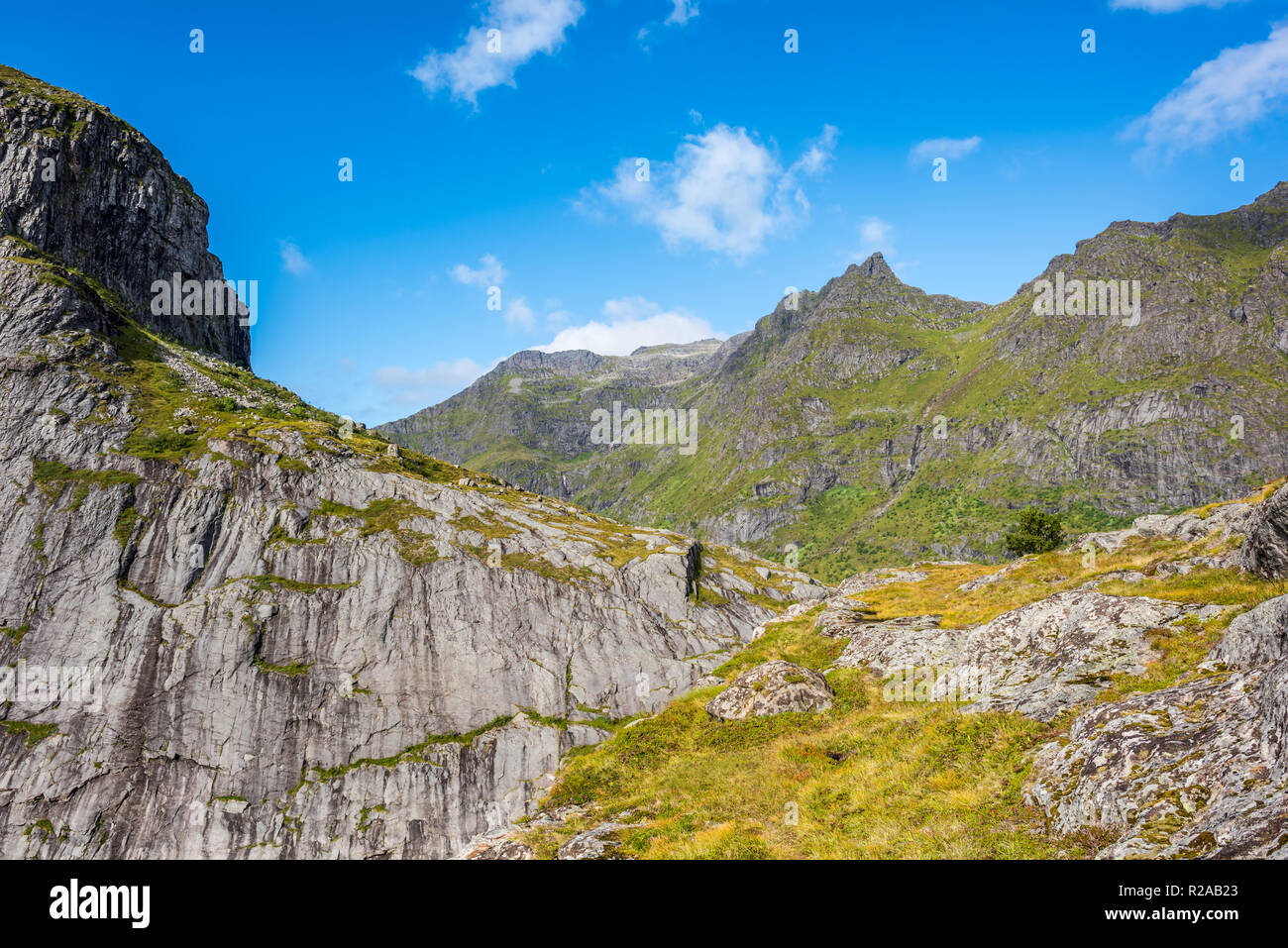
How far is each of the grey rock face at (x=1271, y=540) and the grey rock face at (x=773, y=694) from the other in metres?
17.0

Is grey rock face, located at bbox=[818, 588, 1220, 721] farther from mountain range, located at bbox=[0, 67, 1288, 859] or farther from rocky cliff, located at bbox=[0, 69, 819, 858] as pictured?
rocky cliff, located at bbox=[0, 69, 819, 858]

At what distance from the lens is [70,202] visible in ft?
375

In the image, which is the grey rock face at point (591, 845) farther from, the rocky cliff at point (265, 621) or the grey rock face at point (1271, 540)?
the rocky cliff at point (265, 621)

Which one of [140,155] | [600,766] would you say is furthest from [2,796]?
[140,155]

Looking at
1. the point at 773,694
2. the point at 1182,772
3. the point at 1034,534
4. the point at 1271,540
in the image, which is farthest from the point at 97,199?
the point at 1034,534

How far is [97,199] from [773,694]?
16770cm

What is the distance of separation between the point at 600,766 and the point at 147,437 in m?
91.4

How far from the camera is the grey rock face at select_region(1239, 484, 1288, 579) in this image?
2138cm

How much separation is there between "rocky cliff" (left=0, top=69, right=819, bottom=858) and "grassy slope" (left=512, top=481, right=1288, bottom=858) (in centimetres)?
4335

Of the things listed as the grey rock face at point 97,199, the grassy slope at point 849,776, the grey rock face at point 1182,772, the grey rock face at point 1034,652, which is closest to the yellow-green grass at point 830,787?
the grassy slope at point 849,776

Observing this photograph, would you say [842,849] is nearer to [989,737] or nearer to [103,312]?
[989,737]

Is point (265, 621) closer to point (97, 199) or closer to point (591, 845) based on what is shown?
point (591, 845)

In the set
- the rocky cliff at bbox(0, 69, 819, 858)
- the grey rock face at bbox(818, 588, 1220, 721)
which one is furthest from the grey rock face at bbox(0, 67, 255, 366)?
the grey rock face at bbox(818, 588, 1220, 721)

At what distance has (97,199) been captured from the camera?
119750 mm
